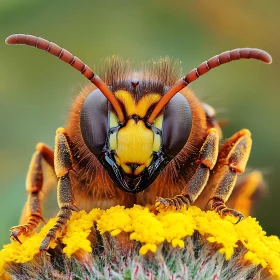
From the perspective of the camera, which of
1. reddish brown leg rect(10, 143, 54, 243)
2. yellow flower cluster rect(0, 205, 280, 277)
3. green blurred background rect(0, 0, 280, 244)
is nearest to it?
yellow flower cluster rect(0, 205, 280, 277)

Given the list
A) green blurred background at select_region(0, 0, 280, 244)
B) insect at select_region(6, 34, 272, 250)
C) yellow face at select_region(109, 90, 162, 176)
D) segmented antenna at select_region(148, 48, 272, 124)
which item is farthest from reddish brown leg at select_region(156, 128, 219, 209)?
green blurred background at select_region(0, 0, 280, 244)

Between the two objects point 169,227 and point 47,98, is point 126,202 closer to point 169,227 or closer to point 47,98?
point 169,227

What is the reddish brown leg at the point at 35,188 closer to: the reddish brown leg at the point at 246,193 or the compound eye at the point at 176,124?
the compound eye at the point at 176,124

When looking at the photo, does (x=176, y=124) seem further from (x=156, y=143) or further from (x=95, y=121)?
(x=95, y=121)

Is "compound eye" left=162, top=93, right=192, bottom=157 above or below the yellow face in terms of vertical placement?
above

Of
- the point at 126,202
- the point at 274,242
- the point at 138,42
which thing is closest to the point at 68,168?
the point at 126,202

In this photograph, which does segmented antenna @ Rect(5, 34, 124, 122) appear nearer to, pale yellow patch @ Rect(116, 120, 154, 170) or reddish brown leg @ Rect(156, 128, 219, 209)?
pale yellow patch @ Rect(116, 120, 154, 170)

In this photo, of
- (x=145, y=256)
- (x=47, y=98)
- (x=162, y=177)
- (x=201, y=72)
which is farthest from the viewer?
(x=47, y=98)
